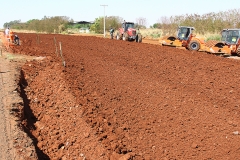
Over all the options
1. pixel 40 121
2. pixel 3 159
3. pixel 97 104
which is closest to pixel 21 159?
pixel 3 159

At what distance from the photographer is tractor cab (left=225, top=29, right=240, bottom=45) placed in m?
14.9

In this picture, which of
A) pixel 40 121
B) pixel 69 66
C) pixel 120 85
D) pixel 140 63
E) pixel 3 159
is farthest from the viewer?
pixel 140 63

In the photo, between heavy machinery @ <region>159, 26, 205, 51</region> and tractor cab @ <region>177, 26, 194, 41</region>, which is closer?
heavy machinery @ <region>159, 26, 205, 51</region>

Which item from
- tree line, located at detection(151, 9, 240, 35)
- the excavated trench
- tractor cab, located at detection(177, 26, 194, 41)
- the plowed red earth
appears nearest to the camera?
the excavated trench

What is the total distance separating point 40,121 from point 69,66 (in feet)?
13.2

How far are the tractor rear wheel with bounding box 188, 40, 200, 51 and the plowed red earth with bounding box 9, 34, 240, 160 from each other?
6.35 meters

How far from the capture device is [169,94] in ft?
25.6

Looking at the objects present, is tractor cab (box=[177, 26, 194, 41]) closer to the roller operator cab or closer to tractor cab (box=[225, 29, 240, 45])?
the roller operator cab

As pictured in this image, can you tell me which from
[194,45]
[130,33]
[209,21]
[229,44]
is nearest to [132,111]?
[229,44]

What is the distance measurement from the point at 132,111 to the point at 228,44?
1072 cm

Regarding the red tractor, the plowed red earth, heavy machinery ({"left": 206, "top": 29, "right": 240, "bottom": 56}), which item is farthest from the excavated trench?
the red tractor

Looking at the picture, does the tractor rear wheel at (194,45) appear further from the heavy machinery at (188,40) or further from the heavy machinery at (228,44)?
the heavy machinery at (228,44)

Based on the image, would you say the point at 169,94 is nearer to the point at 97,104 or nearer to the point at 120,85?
the point at 120,85

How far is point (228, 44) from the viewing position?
1511 cm
